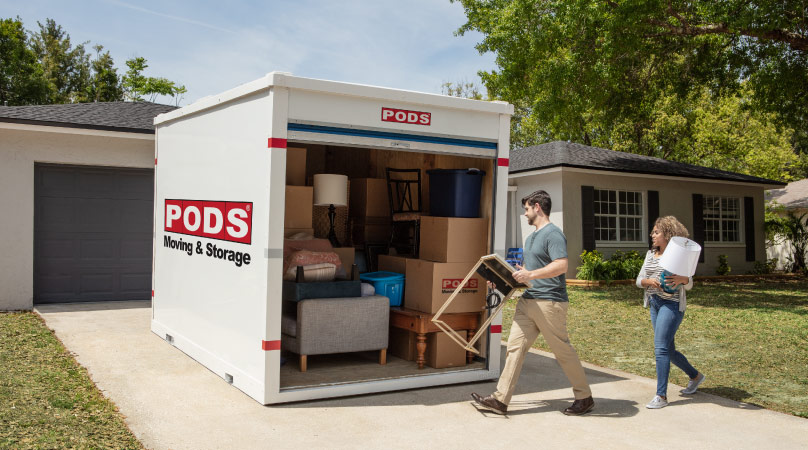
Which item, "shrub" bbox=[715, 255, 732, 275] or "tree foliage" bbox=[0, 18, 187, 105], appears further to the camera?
"tree foliage" bbox=[0, 18, 187, 105]

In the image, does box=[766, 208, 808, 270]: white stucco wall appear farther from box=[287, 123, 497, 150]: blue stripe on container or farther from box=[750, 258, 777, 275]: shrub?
box=[287, 123, 497, 150]: blue stripe on container

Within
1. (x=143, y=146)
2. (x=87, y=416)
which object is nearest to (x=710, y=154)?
(x=143, y=146)

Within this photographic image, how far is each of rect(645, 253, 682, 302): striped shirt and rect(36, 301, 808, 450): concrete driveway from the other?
0.97 m

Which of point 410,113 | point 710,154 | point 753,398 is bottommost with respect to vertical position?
point 753,398

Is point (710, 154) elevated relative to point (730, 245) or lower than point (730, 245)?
elevated

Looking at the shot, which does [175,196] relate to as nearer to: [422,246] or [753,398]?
[422,246]

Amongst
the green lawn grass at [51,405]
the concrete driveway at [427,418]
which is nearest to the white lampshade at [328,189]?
the concrete driveway at [427,418]

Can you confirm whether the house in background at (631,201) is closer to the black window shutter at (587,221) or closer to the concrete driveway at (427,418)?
the black window shutter at (587,221)

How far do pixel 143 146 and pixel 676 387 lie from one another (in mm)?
8965

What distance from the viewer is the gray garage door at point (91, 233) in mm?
10695

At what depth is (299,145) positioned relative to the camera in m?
8.47

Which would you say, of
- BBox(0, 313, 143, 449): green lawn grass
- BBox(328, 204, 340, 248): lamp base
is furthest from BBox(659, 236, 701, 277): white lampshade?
BBox(0, 313, 143, 449): green lawn grass

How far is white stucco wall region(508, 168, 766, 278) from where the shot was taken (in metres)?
16.8

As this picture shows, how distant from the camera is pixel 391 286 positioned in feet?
23.2
